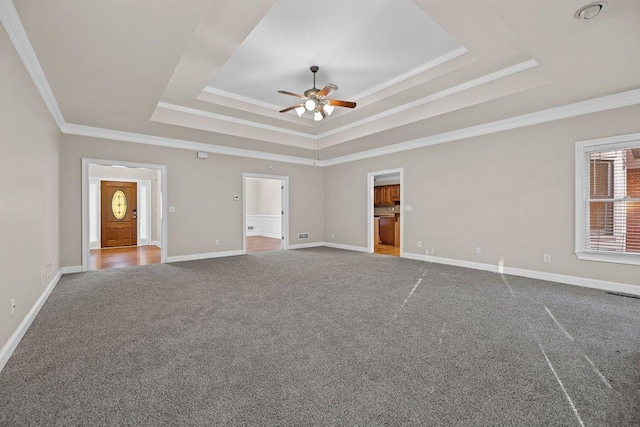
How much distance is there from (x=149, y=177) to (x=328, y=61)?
7.53 metres

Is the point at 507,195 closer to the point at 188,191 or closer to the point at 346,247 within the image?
the point at 346,247

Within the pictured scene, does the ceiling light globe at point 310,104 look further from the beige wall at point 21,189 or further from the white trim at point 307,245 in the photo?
the white trim at point 307,245

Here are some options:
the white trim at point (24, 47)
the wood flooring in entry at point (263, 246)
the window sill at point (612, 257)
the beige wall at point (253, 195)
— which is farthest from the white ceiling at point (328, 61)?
the beige wall at point (253, 195)

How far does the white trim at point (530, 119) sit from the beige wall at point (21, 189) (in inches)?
232

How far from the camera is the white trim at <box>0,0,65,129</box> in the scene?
7.06 ft

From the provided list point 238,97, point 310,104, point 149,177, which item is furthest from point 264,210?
point 310,104

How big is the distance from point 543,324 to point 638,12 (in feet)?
8.88

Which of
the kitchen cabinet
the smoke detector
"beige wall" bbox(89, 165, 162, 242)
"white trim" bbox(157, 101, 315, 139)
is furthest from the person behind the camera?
the kitchen cabinet

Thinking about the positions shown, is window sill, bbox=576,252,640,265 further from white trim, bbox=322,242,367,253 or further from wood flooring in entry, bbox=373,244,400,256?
white trim, bbox=322,242,367,253

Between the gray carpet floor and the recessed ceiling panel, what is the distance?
10.1 ft

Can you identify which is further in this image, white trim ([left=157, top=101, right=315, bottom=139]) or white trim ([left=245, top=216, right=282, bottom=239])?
white trim ([left=245, top=216, right=282, bottom=239])

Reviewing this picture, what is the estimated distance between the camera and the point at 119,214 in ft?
28.8

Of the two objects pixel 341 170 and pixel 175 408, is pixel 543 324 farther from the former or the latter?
pixel 341 170

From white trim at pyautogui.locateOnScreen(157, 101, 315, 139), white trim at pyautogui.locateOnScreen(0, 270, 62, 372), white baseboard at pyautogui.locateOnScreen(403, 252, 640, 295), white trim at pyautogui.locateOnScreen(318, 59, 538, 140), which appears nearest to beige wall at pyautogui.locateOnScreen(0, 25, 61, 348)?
white trim at pyautogui.locateOnScreen(0, 270, 62, 372)
